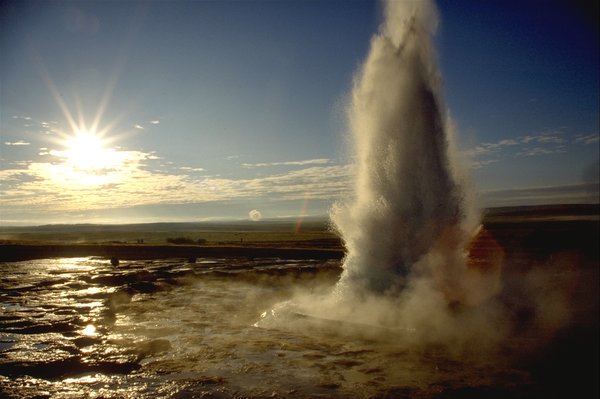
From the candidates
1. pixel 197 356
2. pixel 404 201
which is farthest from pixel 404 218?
pixel 197 356

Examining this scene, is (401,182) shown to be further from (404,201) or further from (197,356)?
(197,356)

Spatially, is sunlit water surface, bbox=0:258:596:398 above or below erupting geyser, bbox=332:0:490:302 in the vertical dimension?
below

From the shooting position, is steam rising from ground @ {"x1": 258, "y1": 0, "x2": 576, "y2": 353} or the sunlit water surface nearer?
the sunlit water surface

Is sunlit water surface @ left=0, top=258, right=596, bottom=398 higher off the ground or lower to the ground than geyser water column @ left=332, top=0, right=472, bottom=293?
lower

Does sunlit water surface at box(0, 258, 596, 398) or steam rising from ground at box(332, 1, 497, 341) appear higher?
steam rising from ground at box(332, 1, 497, 341)

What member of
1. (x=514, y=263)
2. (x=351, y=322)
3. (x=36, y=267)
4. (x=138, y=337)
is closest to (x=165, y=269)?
(x=36, y=267)

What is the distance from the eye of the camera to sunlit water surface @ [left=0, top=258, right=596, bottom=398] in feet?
22.0

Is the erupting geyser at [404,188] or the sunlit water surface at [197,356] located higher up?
the erupting geyser at [404,188]

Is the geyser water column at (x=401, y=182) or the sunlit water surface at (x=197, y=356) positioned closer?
the sunlit water surface at (x=197, y=356)

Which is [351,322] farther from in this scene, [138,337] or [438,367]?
[138,337]

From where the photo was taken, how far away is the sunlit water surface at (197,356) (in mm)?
6715

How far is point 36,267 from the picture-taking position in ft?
88.4

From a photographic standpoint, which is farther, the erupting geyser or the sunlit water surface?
the erupting geyser

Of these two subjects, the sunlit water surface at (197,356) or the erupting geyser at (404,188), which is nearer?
the sunlit water surface at (197,356)
